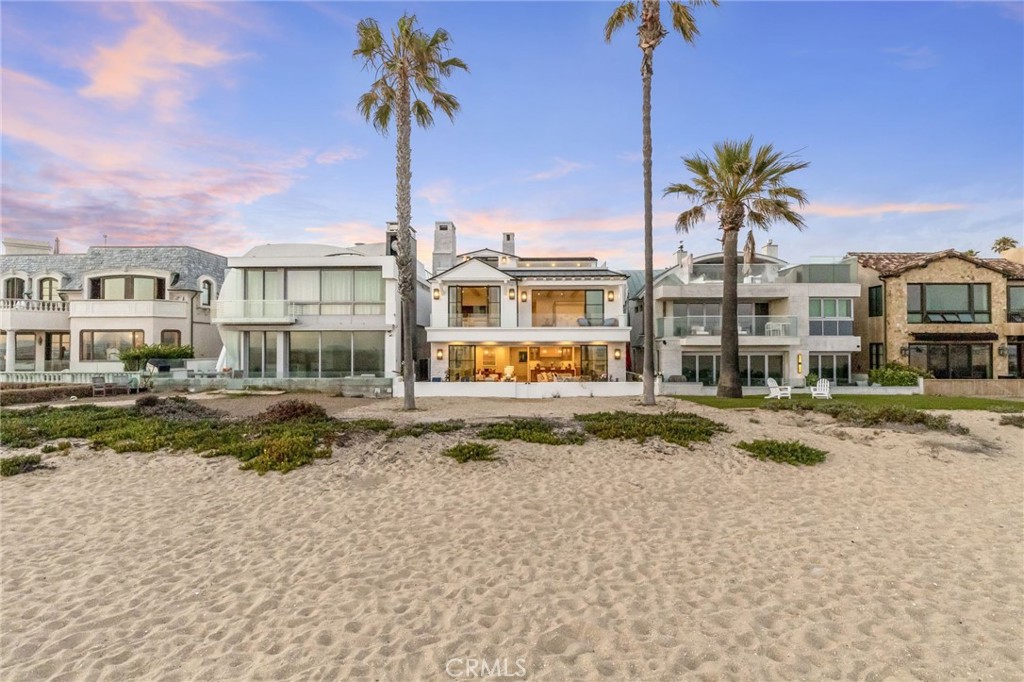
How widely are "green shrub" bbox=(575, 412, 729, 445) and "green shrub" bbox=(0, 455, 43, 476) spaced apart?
42.0 feet

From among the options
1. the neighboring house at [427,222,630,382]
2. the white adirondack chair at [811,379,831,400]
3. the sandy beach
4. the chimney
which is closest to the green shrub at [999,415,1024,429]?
the white adirondack chair at [811,379,831,400]

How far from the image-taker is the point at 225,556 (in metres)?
5.97

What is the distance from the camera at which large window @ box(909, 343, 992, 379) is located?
87.8 feet

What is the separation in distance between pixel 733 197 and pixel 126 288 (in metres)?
36.6

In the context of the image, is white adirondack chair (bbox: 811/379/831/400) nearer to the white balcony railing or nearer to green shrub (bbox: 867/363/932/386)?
green shrub (bbox: 867/363/932/386)

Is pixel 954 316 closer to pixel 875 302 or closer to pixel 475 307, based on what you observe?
pixel 875 302

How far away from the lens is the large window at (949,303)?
2680cm

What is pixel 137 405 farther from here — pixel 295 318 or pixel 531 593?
pixel 531 593

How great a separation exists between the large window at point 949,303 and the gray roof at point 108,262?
46061 mm

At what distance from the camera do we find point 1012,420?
1527 centimetres

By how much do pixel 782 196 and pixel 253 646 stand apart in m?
24.6

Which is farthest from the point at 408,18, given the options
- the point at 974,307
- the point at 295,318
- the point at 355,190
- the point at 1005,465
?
the point at 974,307

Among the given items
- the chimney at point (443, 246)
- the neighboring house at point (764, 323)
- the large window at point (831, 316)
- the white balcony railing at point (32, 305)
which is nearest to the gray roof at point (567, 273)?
the neighboring house at point (764, 323)

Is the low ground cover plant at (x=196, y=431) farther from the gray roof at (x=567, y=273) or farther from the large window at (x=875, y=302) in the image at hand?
the large window at (x=875, y=302)
